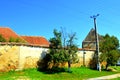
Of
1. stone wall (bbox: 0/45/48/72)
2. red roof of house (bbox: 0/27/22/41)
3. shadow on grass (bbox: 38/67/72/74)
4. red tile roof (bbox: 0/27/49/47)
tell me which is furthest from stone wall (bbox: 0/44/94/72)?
red tile roof (bbox: 0/27/49/47)

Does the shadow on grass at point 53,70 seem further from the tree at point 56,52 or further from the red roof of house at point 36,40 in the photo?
the red roof of house at point 36,40

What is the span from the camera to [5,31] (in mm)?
47500

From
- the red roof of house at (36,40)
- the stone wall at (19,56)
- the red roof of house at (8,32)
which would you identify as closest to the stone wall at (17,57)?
the stone wall at (19,56)

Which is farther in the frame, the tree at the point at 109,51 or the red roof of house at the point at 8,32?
the red roof of house at the point at 8,32

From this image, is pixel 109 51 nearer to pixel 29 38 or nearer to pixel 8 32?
pixel 8 32

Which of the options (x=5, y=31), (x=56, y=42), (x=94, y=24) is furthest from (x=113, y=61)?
(x=5, y=31)

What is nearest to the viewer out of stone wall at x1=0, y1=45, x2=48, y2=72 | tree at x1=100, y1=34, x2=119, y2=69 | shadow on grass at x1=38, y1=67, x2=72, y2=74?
stone wall at x1=0, y1=45, x2=48, y2=72

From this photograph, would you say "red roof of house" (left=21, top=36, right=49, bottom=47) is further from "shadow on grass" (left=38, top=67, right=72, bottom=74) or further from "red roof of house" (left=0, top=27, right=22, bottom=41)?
"shadow on grass" (left=38, top=67, right=72, bottom=74)

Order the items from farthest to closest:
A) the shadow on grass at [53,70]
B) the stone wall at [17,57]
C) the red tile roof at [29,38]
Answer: the red tile roof at [29,38] < the shadow on grass at [53,70] < the stone wall at [17,57]

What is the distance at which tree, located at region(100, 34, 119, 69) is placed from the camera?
3803cm

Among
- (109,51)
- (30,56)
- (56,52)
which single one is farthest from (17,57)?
(109,51)

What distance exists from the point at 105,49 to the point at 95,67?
3.12 meters

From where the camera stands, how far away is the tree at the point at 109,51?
125ft

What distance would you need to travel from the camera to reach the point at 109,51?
38.7m
